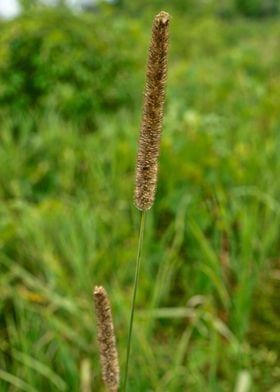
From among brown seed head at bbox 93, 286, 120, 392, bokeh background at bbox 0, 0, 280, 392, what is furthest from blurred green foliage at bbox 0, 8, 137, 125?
brown seed head at bbox 93, 286, 120, 392

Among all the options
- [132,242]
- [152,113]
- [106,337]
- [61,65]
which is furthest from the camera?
[61,65]

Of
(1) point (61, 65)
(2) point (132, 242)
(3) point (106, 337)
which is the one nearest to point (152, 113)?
(3) point (106, 337)

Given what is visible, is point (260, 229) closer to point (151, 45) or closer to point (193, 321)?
point (193, 321)

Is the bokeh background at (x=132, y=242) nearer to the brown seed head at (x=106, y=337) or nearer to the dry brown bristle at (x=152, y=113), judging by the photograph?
the brown seed head at (x=106, y=337)

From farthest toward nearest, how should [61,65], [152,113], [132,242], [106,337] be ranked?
[61,65] < [132,242] < [106,337] < [152,113]

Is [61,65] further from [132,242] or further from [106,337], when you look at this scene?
[106,337]

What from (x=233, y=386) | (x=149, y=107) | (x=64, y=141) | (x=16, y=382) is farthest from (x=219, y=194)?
(x=149, y=107)
